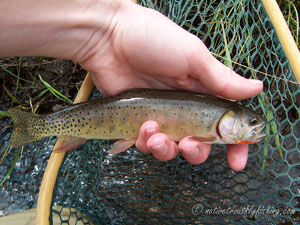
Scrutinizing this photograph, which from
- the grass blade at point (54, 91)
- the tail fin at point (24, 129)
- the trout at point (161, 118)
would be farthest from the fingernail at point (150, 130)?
the grass blade at point (54, 91)

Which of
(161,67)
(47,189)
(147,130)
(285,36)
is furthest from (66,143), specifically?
(285,36)

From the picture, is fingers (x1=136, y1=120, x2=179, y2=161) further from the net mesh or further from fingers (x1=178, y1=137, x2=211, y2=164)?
the net mesh

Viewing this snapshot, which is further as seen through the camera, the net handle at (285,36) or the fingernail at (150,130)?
the fingernail at (150,130)

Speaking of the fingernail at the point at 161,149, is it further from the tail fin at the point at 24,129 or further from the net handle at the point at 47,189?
the tail fin at the point at 24,129

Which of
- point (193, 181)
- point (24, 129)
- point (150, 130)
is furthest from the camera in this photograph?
point (193, 181)

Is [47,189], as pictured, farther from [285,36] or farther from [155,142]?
[285,36]

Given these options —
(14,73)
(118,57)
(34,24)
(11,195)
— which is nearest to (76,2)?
(34,24)
